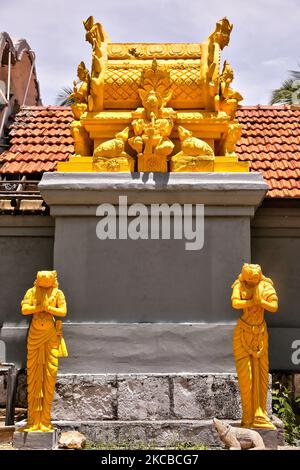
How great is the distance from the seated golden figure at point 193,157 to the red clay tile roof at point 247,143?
1.92 meters

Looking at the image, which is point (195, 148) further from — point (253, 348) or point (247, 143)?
point (247, 143)

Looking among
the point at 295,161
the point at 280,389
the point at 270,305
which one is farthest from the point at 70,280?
the point at 295,161

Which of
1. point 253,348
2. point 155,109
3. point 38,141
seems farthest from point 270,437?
point 38,141

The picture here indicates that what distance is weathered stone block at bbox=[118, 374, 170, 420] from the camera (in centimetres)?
785

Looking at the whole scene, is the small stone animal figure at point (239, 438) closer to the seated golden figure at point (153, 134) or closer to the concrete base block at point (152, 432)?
the concrete base block at point (152, 432)

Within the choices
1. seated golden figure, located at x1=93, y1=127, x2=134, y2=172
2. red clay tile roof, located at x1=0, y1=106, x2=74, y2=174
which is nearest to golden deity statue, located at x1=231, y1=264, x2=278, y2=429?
seated golden figure, located at x1=93, y1=127, x2=134, y2=172

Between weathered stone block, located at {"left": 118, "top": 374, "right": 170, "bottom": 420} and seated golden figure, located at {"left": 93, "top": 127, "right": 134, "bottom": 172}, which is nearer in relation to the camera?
weathered stone block, located at {"left": 118, "top": 374, "right": 170, "bottom": 420}

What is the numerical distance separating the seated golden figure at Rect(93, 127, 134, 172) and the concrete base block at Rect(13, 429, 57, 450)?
3716mm

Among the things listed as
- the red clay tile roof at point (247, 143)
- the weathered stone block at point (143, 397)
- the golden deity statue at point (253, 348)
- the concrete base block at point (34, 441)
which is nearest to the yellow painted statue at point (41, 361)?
the concrete base block at point (34, 441)

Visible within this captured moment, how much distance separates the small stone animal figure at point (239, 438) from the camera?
658cm

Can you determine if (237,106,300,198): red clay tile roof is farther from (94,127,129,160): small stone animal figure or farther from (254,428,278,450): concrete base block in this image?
(254,428,278,450): concrete base block

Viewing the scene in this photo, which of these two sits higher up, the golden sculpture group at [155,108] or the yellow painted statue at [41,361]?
the golden sculpture group at [155,108]

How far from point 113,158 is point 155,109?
922mm

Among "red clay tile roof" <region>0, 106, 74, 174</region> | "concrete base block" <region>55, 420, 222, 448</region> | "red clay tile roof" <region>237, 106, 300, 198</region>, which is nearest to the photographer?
"concrete base block" <region>55, 420, 222, 448</region>
